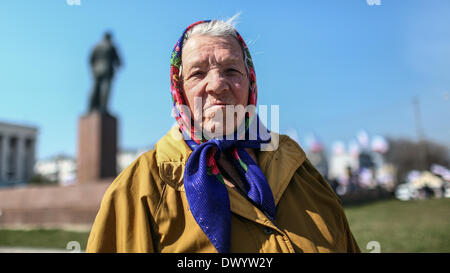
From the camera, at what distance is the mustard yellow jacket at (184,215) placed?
4.03 feet

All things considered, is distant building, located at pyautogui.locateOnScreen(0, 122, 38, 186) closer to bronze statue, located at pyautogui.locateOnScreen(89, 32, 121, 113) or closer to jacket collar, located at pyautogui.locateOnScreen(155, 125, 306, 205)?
bronze statue, located at pyautogui.locateOnScreen(89, 32, 121, 113)

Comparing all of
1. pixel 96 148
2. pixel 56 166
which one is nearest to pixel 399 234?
pixel 96 148

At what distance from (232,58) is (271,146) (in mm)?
455

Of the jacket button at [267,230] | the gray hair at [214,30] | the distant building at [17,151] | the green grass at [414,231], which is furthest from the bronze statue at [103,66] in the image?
the distant building at [17,151]

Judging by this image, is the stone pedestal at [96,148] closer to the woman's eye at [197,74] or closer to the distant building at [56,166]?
the woman's eye at [197,74]

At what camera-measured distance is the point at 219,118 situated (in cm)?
144

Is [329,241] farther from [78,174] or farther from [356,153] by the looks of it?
[356,153]

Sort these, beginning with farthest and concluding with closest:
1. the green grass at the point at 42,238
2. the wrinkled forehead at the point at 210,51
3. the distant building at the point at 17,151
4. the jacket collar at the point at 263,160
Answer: the distant building at the point at 17,151 → the green grass at the point at 42,238 → the wrinkled forehead at the point at 210,51 → the jacket collar at the point at 263,160

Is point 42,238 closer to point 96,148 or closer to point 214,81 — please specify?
point 96,148

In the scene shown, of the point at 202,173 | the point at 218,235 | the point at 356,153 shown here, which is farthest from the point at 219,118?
the point at 356,153

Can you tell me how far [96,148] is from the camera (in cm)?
1017

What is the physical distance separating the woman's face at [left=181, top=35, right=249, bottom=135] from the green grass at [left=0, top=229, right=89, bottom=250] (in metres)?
5.10

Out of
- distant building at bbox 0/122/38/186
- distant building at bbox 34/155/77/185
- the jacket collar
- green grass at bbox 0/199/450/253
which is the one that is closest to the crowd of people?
green grass at bbox 0/199/450/253

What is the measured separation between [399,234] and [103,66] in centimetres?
969
